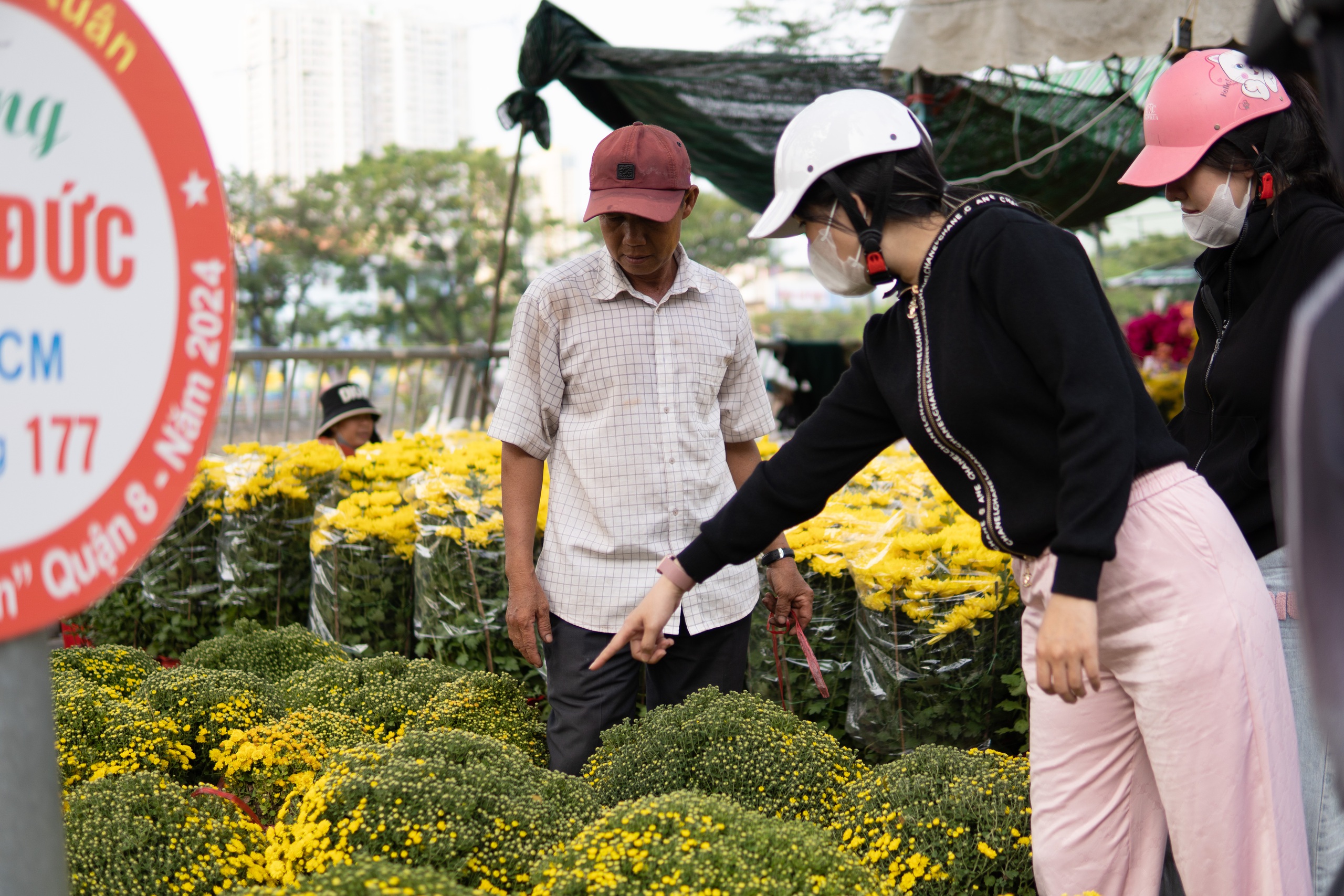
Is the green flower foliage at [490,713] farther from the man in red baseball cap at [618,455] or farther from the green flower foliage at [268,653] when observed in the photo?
the green flower foliage at [268,653]

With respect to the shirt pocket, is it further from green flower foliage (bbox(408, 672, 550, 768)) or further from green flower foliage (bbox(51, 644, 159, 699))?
green flower foliage (bbox(51, 644, 159, 699))

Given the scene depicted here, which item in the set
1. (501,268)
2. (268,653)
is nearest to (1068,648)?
(268,653)

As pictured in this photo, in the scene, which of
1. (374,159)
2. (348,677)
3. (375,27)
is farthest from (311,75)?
(348,677)

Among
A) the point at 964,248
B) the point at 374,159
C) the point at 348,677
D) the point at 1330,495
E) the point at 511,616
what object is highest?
the point at 374,159

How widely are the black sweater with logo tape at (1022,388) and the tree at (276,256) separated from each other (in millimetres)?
28742

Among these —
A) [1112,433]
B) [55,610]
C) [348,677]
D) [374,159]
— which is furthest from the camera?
[374,159]

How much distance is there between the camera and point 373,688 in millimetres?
3311

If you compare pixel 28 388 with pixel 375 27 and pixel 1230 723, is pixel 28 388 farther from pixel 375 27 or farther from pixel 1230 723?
pixel 375 27

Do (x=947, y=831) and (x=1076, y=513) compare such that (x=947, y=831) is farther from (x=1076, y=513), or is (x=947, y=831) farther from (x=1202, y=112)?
(x=1202, y=112)

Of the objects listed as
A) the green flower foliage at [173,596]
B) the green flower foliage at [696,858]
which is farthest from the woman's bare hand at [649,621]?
the green flower foliage at [173,596]

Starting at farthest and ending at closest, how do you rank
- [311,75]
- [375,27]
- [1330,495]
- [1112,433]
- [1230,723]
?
1. [375,27]
2. [311,75]
3. [1230,723]
4. [1112,433]
5. [1330,495]

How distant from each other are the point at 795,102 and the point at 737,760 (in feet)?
16.6

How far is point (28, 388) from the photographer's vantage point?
45.1 inches

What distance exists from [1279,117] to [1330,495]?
180cm
